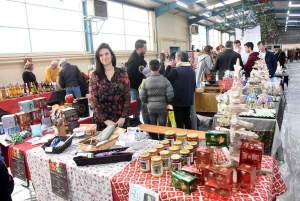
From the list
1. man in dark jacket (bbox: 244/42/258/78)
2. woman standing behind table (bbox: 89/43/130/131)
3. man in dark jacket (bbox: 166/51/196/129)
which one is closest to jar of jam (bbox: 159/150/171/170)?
woman standing behind table (bbox: 89/43/130/131)

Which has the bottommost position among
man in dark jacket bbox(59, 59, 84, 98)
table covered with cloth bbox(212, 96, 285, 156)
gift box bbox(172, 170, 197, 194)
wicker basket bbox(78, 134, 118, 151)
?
table covered with cloth bbox(212, 96, 285, 156)

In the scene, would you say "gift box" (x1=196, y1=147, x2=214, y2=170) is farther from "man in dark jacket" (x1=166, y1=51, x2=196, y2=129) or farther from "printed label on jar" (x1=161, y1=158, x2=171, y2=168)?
"man in dark jacket" (x1=166, y1=51, x2=196, y2=129)

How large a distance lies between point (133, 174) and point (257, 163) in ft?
2.07

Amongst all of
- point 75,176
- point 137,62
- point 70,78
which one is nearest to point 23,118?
point 75,176

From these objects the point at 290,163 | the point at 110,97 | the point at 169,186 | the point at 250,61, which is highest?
the point at 250,61

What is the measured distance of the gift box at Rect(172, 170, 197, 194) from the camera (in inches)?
41.6

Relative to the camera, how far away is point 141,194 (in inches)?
44.5

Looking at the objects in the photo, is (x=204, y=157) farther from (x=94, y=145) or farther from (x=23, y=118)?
(x=23, y=118)

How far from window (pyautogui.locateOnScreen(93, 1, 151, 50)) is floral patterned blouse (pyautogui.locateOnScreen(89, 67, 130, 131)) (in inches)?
232

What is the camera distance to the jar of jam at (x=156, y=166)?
3.89ft

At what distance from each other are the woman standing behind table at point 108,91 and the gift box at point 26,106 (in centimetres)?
51

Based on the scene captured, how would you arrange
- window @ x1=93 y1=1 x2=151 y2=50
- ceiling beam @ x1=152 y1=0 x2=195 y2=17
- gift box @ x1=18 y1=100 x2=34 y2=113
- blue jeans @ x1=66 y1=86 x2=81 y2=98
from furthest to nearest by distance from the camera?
ceiling beam @ x1=152 y1=0 x2=195 y2=17 < window @ x1=93 y1=1 x2=151 y2=50 < blue jeans @ x1=66 y1=86 x2=81 y2=98 < gift box @ x1=18 y1=100 x2=34 y2=113

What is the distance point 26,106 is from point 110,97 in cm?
71

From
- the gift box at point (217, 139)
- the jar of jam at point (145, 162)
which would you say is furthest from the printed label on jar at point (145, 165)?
the gift box at point (217, 139)
